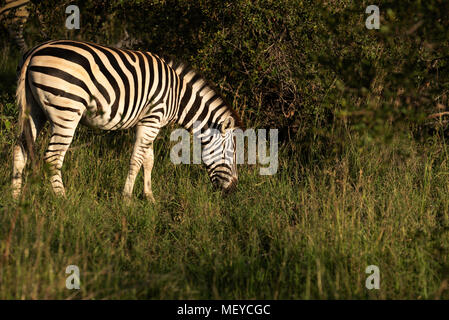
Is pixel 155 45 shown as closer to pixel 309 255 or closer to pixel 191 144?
pixel 191 144

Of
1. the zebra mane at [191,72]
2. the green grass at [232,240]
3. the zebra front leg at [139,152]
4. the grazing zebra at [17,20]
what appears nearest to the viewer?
the green grass at [232,240]

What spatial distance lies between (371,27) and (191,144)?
2.60 m

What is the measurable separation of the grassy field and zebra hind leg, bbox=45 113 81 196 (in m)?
0.11

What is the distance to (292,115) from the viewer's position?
7.03 meters

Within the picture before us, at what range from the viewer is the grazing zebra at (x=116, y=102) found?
16.4ft

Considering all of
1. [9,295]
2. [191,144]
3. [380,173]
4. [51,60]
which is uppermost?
[51,60]

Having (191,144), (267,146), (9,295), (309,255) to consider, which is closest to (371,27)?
(267,146)

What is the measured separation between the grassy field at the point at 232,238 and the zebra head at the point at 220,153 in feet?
0.67

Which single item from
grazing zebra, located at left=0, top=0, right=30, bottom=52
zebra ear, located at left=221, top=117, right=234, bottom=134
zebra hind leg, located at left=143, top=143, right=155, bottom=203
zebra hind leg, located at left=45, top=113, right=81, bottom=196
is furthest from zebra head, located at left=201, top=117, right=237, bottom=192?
grazing zebra, located at left=0, top=0, right=30, bottom=52

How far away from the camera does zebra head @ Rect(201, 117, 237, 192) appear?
6.05 m

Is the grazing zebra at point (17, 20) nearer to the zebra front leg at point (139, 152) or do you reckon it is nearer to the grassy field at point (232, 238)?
the grassy field at point (232, 238)

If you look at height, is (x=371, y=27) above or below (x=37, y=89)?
above

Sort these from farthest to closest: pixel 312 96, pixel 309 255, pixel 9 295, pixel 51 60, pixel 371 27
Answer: pixel 312 96 < pixel 371 27 < pixel 51 60 < pixel 309 255 < pixel 9 295

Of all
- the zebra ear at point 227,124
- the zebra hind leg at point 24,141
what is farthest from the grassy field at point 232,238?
the zebra ear at point 227,124
